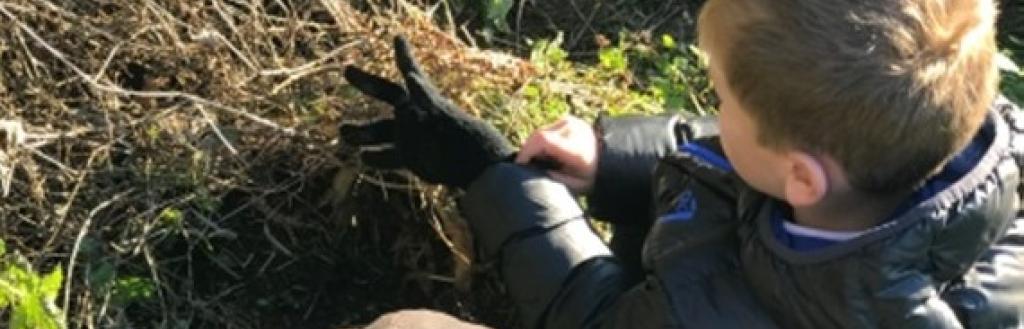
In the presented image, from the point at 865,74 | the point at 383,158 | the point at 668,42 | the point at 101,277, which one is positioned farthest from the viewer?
the point at 668,42

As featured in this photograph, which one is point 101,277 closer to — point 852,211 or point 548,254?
point 548,254

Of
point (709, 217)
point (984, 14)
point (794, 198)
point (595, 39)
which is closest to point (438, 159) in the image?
point (709, 217)

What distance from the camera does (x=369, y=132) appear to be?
9.66 ft

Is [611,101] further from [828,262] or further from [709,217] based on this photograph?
[828,262]

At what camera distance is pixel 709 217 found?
253cm

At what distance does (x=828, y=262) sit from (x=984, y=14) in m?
Answer: 0.34

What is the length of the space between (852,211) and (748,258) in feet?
0.51

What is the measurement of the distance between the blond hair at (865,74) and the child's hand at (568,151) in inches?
25.8

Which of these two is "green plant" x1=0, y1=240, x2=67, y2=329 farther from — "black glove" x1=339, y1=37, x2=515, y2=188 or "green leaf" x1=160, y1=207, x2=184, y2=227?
"black glove" x1=339, y1=37, x2=515, y2=188

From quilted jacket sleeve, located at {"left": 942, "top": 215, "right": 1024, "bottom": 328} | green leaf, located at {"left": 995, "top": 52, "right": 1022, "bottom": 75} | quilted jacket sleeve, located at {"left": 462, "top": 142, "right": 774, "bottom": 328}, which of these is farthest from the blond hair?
green leaf, located at {"left": 995, "top": 52, "right": 1022, "bottom": 75}

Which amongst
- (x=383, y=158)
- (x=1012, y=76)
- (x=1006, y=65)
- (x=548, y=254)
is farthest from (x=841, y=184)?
(x=1012, y=76)

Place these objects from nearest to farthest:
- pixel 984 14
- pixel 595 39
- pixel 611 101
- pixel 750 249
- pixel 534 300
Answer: pixel 984 14, pixel 750 249, pixel 534 300, pixel 611 101, pixel 595 39

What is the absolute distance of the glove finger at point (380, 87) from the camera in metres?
2.89

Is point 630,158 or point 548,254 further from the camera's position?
point 630,158
